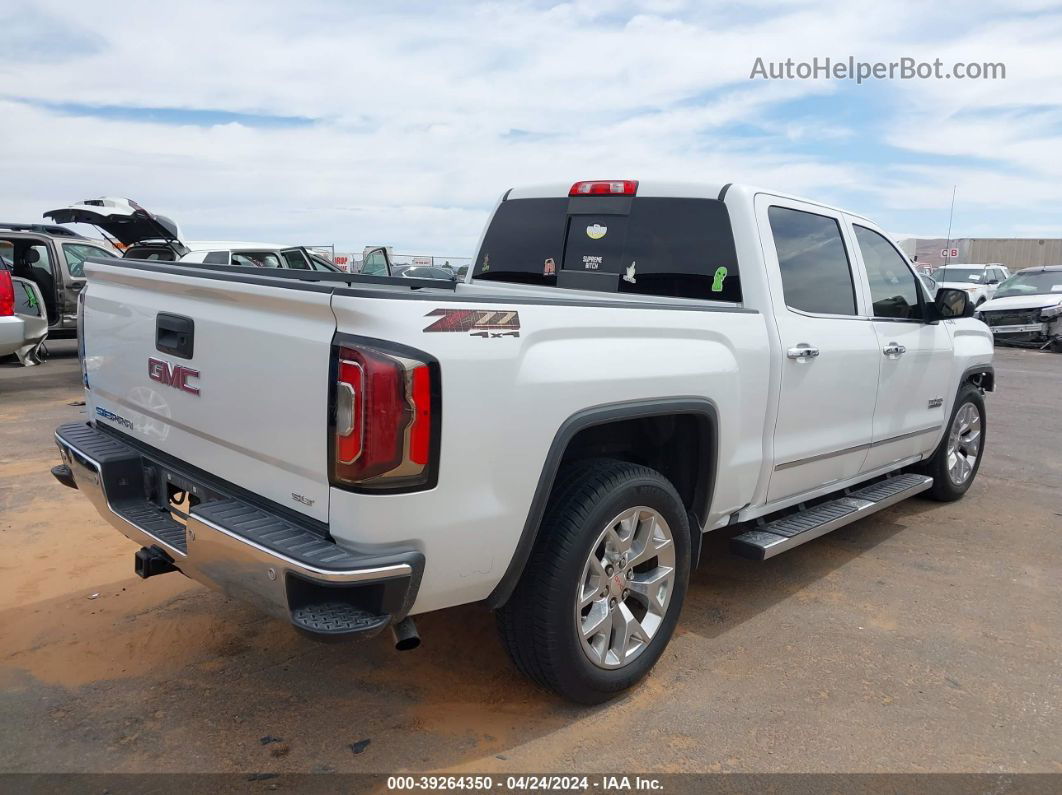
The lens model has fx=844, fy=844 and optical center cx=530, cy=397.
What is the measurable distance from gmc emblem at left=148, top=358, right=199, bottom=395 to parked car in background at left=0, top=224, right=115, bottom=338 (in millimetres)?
10228

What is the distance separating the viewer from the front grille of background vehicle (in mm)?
17219

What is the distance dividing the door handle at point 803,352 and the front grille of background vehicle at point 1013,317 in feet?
52.8

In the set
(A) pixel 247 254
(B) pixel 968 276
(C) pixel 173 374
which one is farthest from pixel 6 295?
(B) pixel 968 276

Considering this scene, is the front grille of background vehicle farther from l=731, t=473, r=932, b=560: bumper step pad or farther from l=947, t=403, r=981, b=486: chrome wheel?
l=731, t=473, r=932, b=560: bumper step pad

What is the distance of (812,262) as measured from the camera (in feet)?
13.6

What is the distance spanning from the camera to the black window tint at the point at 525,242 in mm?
4469

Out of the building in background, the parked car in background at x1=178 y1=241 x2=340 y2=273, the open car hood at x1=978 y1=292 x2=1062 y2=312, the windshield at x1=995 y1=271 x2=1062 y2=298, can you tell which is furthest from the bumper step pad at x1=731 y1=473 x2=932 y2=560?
the building in background

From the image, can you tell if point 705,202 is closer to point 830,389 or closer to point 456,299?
point 830,389

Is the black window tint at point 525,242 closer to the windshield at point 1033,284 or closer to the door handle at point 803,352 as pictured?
the door handle at point 803,352

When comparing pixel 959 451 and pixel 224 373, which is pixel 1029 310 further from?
pixel 224 373

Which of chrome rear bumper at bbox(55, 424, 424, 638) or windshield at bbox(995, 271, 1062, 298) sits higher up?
windshield at bbox(995, 271, 1062, 298)

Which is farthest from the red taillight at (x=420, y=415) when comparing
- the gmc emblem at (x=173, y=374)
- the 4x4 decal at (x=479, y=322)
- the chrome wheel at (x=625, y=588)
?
the gmc emblem at (x=173, y=374)

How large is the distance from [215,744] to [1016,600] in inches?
148

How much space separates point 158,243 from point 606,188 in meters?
10.6
